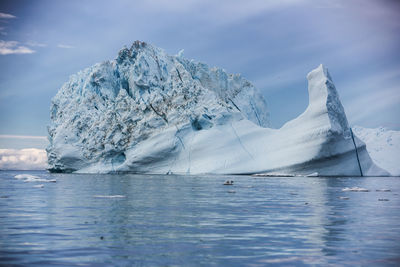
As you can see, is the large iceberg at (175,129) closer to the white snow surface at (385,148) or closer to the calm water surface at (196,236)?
the white snow surface at (385,148)

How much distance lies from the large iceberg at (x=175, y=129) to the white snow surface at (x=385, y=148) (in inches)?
266

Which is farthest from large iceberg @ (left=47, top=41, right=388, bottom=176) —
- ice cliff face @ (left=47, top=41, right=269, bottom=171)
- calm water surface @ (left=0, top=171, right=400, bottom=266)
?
calm water surface @ (left=0, top=171, right=400, bottom=266)

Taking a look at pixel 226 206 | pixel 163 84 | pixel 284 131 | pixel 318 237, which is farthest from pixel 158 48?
pixel 318 237

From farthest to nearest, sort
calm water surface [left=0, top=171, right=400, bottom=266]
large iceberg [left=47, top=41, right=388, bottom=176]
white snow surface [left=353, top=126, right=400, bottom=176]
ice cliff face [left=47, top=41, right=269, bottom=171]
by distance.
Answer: ice cliff face [left=47, top=41, right=269, bottom=171] < white snow surface [left=353, top=126, right=400, bottom=176] < large iceberg [left=47, top=41, right=388, bottom=176] < calm water surface [left=0, top=171, right=400, bottom=266]

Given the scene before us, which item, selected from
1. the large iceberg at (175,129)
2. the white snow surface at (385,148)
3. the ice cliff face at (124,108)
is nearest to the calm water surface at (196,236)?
the large iceberg at (175,129)

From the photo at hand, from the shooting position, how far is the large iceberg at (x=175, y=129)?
41.5 meters

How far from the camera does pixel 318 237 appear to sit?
287 inches

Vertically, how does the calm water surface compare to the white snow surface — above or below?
below

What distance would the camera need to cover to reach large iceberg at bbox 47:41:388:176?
41.5 metres

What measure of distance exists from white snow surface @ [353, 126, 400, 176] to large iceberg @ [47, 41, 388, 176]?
6.76 metres

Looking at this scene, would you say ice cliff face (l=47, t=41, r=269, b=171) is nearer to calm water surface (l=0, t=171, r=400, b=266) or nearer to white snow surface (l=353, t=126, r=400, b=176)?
white snow surface (l=353, t=126, r=400, b=176)

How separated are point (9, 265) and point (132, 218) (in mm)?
4551

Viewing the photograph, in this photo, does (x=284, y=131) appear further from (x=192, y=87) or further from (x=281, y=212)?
(x=281, y=212)

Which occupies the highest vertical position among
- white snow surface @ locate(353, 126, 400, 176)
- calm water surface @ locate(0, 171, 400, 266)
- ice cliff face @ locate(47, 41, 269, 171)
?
ice cliff face @ locate(47, 41, 269, 171)
